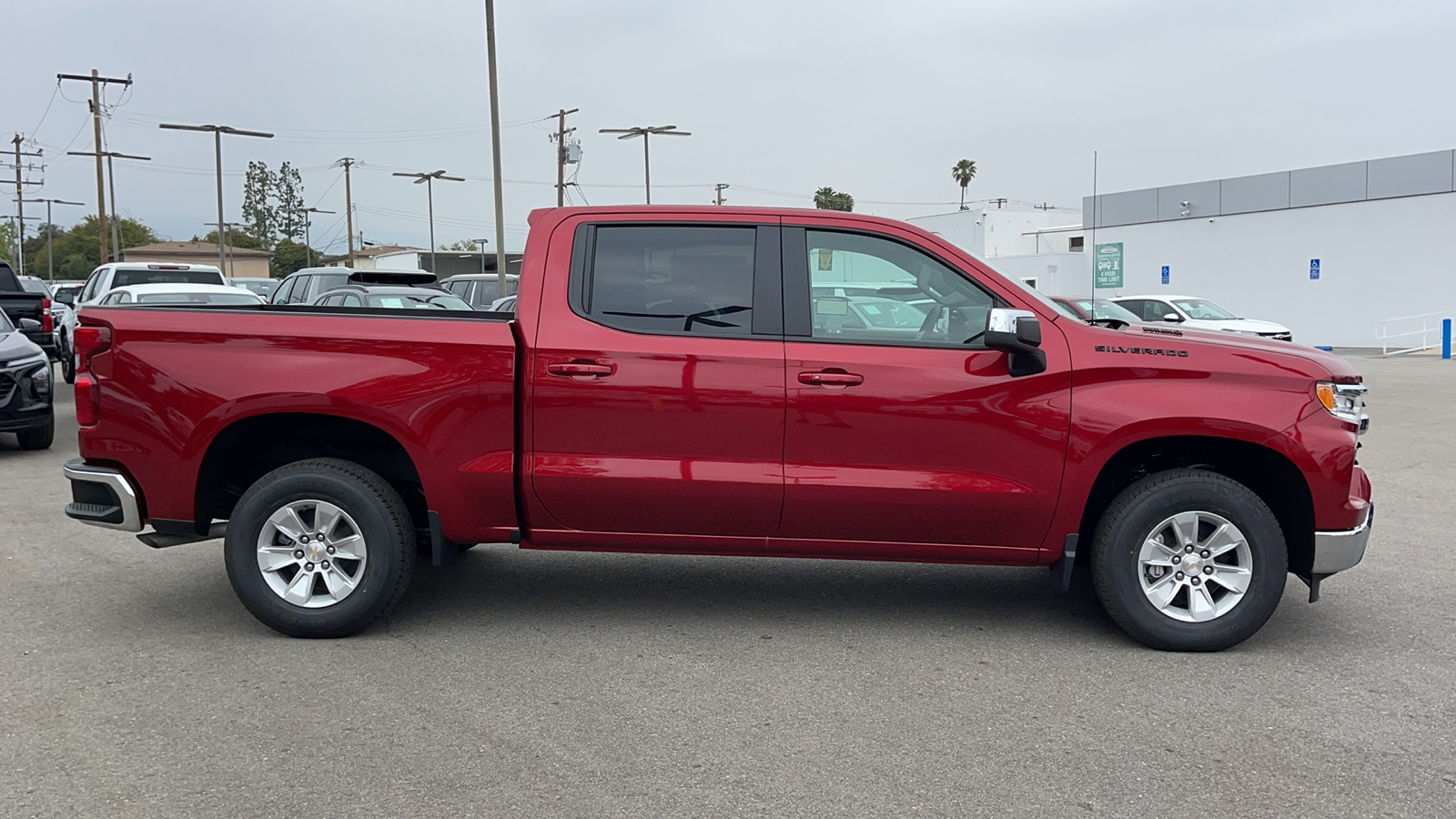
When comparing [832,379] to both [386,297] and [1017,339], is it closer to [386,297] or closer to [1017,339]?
[1017,339]

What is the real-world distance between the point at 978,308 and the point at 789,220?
0.92 metres

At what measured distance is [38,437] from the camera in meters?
10.9

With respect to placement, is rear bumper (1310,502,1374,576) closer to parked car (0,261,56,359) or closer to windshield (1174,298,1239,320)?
parked car (0,261,56,359)

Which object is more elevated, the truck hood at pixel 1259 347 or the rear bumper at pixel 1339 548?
the truck hood at pixel 1259 347

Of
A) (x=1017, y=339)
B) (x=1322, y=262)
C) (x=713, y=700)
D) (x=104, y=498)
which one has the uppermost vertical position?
(x=1322, y=262)

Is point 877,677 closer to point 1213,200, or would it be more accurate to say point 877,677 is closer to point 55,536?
point 55,536

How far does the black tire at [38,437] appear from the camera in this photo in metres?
10.8

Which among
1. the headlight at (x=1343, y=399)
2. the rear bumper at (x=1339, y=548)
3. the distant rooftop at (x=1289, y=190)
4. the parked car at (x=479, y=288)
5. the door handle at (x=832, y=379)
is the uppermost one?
the distant rooftop at (x=1289, y=190)

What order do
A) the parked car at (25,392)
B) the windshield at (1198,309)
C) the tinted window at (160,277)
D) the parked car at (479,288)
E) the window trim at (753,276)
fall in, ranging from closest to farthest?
the window trim at (753,276)
the parked car at (25,392)
the tinted window at (160,277)
the parked car at (479,288)
the windshield at (1198,309)

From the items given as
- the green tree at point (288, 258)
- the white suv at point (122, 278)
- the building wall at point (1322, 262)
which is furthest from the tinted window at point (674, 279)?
the green tree at point (288, 258)

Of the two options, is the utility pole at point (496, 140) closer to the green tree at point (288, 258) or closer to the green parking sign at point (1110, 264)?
the green parking sign at point (1110, 264)

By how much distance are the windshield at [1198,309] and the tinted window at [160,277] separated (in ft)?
61.8

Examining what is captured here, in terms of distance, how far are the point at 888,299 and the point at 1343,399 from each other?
78.2 inches

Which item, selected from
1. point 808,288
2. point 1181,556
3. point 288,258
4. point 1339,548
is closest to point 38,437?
point 808,288
